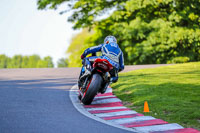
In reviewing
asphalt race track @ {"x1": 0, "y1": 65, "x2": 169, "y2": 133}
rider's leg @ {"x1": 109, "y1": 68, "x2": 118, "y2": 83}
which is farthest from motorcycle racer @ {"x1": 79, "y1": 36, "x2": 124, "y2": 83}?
asphalt race track @ {"x1": 0, "y1": 65, "x2": 169, "y2": 133}

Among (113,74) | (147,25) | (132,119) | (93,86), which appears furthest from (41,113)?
(147,25)

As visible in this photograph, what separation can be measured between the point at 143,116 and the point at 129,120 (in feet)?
1.69

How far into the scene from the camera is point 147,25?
28266 mm

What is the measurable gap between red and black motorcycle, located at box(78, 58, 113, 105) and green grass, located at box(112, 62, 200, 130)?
1.09 m

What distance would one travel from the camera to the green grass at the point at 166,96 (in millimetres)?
7816

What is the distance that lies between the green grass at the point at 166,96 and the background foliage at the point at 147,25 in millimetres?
13213

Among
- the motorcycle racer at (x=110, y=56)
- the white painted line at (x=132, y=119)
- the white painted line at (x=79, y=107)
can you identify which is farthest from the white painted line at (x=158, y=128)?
the motorcycle racer at (x=110, y=56)

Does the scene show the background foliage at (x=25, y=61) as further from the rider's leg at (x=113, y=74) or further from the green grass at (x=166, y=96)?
the rider's leg at (x=113, y=74)

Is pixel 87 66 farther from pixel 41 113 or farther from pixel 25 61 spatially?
pixel 25 61

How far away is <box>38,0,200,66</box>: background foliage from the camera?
27.4 m

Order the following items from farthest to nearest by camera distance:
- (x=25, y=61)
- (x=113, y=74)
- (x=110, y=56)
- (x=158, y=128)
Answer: (x=25, y=61) → (x=113, y=74) → (x=110, y=56) → (x=158, y=128)

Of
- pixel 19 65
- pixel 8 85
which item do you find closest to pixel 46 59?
pixel 19 65

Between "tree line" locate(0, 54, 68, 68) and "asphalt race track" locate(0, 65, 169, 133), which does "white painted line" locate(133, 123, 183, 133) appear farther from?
"tree line" locate(0, 54, 68, 68)

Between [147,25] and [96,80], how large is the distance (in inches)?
800
